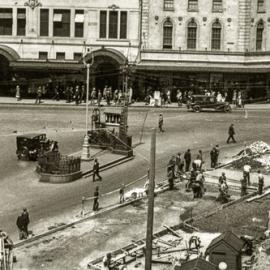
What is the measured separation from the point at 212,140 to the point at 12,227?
2164 cm

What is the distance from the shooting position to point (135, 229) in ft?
115

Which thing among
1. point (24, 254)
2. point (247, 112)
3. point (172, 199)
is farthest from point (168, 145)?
point (24, 254)

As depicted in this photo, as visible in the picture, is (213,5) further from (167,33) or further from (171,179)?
(171,179)

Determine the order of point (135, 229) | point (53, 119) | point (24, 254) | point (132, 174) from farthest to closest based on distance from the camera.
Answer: point (53, 119), point (132, 174), point (135, 229), point (24, 254)

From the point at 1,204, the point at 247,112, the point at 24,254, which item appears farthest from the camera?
the point at 247,112

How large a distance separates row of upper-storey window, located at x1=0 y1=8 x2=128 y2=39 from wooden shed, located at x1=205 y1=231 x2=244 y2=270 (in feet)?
148

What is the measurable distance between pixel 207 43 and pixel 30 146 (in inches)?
1171

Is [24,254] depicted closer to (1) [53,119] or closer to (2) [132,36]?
(1) [53,119]

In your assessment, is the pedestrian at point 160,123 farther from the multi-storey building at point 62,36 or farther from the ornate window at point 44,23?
the ornate window at point 44,23

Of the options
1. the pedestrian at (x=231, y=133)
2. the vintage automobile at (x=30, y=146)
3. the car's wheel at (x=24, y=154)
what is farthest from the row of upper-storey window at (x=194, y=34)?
the car's wheel at (x=24, y=154)

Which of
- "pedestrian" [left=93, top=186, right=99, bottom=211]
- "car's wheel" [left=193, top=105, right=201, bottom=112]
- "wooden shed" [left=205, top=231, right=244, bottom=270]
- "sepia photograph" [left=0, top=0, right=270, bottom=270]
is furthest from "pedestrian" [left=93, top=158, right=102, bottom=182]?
"car's wheel" [left=193, top=105, right=201, bottom=112]

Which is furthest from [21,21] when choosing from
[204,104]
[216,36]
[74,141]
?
[74,141]

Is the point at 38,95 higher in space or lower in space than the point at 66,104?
higher

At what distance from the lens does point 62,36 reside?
7119cm
